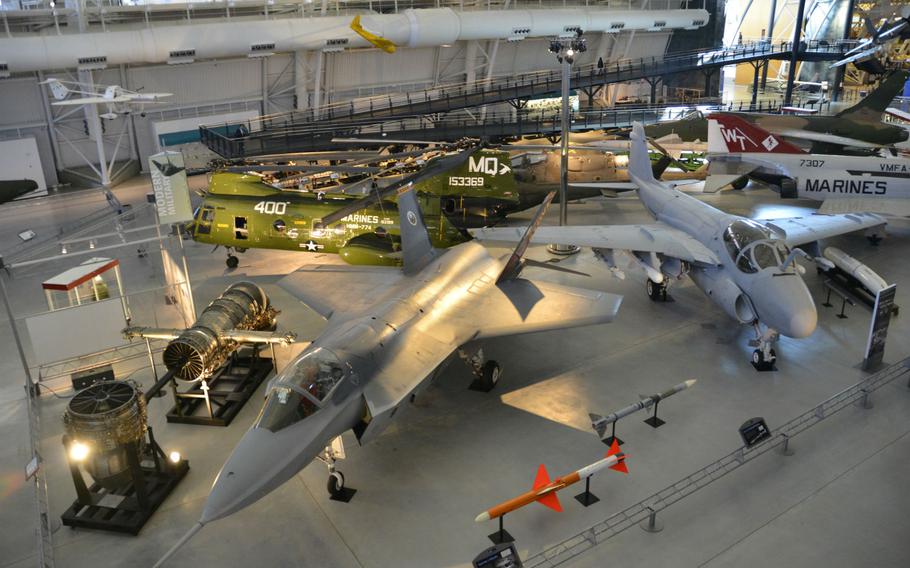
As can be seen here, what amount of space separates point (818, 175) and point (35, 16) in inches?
1321

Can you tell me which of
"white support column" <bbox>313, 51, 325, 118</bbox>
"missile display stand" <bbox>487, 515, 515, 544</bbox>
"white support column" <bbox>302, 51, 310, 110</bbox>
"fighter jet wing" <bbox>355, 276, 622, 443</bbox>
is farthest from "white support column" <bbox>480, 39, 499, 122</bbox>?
"missile display stand" <bbox>487, 515, 515, 544</bbox>

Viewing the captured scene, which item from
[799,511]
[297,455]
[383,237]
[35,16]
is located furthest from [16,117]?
[799,511]

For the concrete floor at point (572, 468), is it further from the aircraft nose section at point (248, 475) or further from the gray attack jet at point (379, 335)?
the aircraft nose section at point (248, 475)

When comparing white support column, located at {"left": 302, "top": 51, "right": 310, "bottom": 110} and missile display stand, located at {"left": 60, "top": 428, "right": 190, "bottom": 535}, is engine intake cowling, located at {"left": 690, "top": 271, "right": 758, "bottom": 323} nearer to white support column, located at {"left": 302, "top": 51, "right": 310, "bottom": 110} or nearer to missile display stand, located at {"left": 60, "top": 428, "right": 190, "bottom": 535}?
missile display stand, located at {"left": 60, "top": 428, "right": 190, "bottom": 535}

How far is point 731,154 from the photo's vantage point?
24000mm

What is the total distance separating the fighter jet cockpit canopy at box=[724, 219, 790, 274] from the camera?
502 inches

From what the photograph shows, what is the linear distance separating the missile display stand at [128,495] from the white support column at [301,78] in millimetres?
28432

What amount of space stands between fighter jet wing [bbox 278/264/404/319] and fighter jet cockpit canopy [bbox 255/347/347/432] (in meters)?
2.59

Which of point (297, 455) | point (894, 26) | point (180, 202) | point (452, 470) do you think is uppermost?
point (894, 26)

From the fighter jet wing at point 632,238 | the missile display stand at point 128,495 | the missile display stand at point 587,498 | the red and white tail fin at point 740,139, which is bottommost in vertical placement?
the missile display stand at point 587,498

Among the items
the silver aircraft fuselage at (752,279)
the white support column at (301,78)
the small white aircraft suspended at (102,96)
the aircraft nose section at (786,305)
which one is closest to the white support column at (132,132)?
the small white aircraft suspended at (102,96)

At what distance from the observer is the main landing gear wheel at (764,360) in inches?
500

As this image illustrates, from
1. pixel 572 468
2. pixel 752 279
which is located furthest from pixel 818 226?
pixel 572 468

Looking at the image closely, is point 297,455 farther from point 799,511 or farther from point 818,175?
point 818,175
